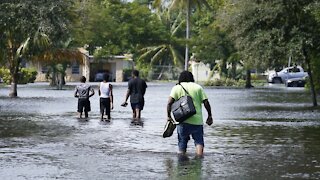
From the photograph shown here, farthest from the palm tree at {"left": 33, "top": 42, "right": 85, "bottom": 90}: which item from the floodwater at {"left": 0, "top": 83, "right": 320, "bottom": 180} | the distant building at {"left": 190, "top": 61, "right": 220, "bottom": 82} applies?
the distant building at {"left": 190, "top": 61, "right": 220, "bottom": 82}

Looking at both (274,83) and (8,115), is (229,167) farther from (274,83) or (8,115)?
(274,83)

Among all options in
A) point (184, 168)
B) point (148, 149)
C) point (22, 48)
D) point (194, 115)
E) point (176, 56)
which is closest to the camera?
point (184, 168)

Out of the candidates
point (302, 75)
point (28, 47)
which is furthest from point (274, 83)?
point (28, 47)

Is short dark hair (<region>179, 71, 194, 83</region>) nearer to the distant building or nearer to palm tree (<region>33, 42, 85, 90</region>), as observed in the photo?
palm tree (<region>33, 42, 85, 90</region>)

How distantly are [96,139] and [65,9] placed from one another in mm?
16911

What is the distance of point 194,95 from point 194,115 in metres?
0.38

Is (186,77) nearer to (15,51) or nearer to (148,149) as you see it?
(148,149)

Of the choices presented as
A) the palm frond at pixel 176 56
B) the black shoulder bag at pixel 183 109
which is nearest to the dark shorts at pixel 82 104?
the black shoulder bag at pixel 183 109

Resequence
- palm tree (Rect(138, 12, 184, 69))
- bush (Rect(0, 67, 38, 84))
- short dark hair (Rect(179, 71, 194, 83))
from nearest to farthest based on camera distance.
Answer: short dark hair (Rect(179, 71, 194, 83))
bush (Rect(0, 67, 38, 84))
palm tree (Rect(138, 12, 184, 69))

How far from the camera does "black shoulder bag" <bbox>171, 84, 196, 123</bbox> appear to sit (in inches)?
491

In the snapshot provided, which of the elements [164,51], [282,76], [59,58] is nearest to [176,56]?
[164,51]

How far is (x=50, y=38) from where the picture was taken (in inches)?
1233

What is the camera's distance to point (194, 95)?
12867mm

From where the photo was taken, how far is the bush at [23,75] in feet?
214
